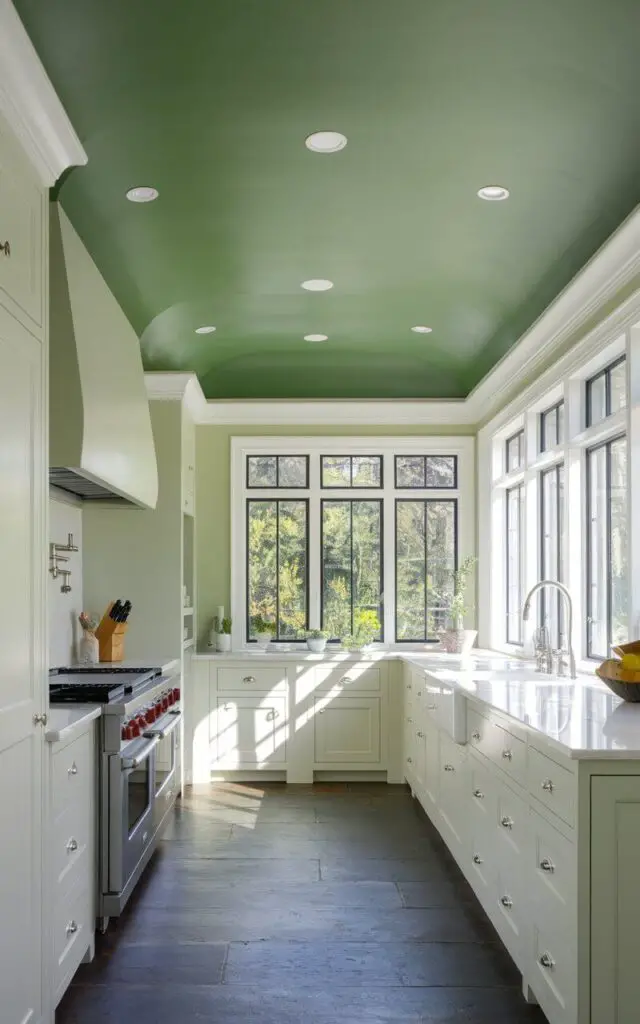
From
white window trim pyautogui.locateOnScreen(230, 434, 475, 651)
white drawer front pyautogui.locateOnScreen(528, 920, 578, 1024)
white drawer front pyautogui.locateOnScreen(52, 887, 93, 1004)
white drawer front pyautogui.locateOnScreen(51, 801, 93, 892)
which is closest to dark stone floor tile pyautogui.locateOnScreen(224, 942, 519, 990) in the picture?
white drawer front pyautogui.locateOnScreen(528, 920, 578, 1024)

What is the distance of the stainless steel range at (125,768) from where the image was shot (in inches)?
143

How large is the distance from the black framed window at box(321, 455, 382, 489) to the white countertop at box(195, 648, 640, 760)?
1.54m

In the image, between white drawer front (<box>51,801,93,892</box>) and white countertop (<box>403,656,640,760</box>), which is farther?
white drawer front (<box>51,801,93,892</box>)

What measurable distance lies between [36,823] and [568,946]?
1.52 m

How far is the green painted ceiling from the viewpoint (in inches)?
99.1

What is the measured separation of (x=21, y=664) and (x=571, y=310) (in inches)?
119

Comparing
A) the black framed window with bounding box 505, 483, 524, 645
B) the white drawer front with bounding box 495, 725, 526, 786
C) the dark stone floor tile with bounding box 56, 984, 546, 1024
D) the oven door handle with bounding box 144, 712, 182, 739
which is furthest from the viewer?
the black framed window with bounding box 505, 483, 524, 645

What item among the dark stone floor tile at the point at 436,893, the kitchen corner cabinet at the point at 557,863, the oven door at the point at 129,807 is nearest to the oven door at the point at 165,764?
the oven door at the point at 129,807

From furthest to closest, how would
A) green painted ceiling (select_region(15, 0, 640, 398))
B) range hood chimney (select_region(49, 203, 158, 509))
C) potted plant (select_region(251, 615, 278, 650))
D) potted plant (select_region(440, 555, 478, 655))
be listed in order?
potted plant (select_region(251, 615, 278, 650)) → potted plant (select_region(440, 555, 478, 655)) → range hood chimney (select_region(49, 203, 158, 509)) → green painted ceiling (select_region(15, 0, 640, 398))

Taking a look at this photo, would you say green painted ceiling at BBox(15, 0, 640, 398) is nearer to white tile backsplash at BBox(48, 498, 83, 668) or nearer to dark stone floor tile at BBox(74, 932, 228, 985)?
white tile backsplash at BBox(48, 498, 83, 668)

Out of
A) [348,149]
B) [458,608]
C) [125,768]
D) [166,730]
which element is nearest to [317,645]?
[458,608]

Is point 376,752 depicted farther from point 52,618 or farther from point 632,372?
point 632,372

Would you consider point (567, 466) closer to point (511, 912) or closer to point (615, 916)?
point (511, 912)

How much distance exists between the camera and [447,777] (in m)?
4.54
